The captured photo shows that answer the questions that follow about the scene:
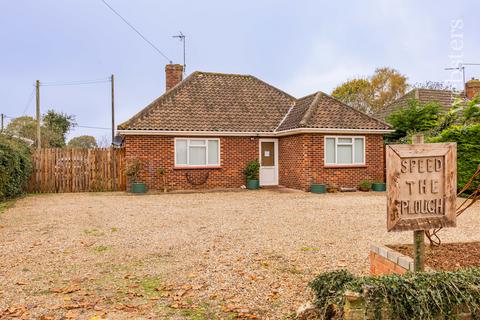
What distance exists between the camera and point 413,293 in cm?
283

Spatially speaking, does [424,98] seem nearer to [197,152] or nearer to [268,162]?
[268,162]

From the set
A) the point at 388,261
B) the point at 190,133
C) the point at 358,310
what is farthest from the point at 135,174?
the point at 358,310

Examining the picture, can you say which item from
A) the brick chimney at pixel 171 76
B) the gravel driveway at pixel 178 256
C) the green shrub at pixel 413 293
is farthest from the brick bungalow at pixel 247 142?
the green shrub at pixel 413 293

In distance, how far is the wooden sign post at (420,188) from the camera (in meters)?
3.40

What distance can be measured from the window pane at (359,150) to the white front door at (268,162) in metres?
3.75

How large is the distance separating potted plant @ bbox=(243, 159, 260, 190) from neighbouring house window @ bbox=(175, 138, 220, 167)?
1446 mm

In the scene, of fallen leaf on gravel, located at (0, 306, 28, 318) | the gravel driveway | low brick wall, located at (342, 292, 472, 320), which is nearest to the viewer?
low brick wall, located at (342, 292, 472, 320)

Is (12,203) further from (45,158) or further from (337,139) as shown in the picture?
(337,139)

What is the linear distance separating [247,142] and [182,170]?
10.8 feet

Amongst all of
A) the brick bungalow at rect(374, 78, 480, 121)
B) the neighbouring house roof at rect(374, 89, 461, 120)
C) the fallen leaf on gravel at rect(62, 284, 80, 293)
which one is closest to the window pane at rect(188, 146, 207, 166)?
the fallen leaf on gravel at rect(62, 284, 80, 293)

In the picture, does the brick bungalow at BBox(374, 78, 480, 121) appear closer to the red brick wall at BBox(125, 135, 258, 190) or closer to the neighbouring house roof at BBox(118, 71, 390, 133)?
the neighbouring house roof at BBox(118, 71, 390, 133)

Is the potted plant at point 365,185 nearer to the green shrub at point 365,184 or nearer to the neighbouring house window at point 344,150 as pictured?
the green shrub at point 365,184

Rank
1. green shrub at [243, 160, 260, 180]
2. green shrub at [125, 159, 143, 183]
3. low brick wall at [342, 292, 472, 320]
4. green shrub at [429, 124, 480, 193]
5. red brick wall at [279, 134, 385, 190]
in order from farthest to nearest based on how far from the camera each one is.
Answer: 1. green shrub at [243, 160, 260, 180]
2. red brick wall at [279, 134, 385, 190]
3. green shrub at [125, 159, 143, 183]
4. green shrub at [429, 124, 480, 193]
5. low brick wall at [342, 292, 472, 320]

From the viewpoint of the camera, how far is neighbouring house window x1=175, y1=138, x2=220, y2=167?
1583cm
